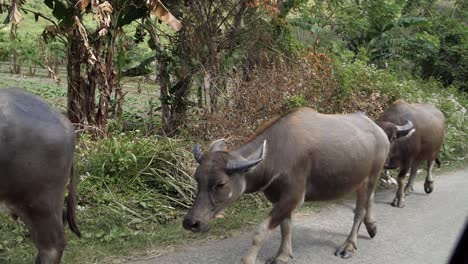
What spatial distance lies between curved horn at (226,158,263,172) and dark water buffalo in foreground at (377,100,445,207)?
3.10m

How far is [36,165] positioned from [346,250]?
3244mm

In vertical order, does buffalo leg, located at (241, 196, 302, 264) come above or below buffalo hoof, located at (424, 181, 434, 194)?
above

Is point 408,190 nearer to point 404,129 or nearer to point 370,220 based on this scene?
point 404,129

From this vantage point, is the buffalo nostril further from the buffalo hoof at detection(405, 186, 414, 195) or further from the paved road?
the buffalo hoof at detection(405, 186, 414, 195)

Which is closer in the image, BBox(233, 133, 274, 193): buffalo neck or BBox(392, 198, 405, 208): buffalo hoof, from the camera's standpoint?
BBox(233, 133, 274, 193): buffalo neck

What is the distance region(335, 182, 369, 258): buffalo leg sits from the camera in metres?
5.62

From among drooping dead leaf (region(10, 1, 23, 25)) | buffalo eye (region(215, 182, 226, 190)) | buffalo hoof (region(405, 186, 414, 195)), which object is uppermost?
drooping dead leaf (region(10, 1, 23, 25))

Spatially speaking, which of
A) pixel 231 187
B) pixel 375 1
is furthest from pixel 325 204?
pixel 375 1

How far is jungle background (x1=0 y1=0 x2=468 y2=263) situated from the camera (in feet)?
19.5

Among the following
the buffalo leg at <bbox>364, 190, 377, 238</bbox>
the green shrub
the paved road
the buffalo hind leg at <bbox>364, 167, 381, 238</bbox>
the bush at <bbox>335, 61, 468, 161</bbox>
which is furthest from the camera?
the bush at <bbox>335, 61, 468, 161</bbox>

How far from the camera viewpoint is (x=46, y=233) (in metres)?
4.13

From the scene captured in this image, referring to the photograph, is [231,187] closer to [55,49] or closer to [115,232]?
[115,232]

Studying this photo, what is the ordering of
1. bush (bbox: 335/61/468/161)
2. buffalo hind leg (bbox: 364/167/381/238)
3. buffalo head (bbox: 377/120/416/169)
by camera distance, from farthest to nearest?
bush (bbox: 335/61/468/161) < buffalo head (bbox: 377/120/416/169) < buffalo hind leg (bbox: 364/167/381/238)


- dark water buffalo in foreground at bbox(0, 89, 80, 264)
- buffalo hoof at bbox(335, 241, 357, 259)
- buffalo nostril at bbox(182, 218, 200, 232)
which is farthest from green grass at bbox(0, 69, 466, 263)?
buffalo hoof at bbox(335, 241, 357, 259)
